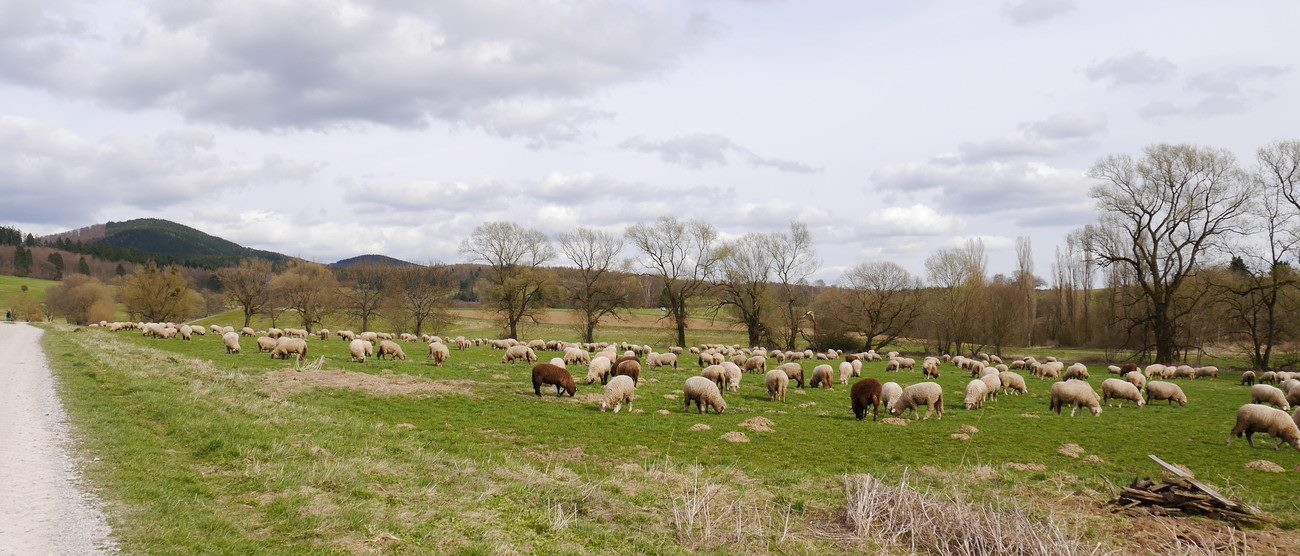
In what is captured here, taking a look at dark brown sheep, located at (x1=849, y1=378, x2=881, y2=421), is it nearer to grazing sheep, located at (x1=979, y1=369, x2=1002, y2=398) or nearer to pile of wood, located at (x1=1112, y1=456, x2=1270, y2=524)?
grazing sheep, located at (x1=979, y1=369, x2=1002, y2=398)

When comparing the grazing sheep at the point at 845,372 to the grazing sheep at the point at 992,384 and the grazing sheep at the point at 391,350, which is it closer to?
the grazing sheep at the point at 992,384

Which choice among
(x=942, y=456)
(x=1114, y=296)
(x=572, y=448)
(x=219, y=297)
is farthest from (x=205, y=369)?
(x=219, y=297)

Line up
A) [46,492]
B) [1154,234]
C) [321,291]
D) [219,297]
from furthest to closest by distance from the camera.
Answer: [219,297] → [321,291] → [1154,234] → [46,492]

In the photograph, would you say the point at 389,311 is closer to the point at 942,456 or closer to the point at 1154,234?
the point at 942,456

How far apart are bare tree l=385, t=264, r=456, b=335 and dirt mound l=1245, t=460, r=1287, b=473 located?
68791 mm

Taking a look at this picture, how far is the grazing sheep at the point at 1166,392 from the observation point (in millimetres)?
25734

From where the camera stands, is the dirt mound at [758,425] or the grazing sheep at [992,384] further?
the grazing sheep at [992,384]

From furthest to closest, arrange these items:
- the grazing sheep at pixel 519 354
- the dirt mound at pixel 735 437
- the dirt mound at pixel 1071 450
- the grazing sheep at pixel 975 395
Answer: the grazing sheep at pixel 519 354
the grazing sheep at pixel 975 395
the dirt mound at pixel 735 437
the dirt mound at pixel 1071 450

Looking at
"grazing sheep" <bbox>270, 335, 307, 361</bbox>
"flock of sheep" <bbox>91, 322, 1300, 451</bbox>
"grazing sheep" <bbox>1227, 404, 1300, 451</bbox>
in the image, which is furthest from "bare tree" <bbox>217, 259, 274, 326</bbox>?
"grazing sheep" <bbox>1227, 404, 1300, 451</bbox>

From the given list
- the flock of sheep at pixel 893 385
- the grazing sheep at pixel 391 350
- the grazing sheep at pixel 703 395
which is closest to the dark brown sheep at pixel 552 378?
the flock of sheep at pixel 893 385

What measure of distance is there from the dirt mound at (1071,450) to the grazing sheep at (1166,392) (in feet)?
46.0

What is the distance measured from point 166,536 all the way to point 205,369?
1851cm

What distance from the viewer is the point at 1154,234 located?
48.6 m

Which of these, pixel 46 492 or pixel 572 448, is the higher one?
pixel 46 492
